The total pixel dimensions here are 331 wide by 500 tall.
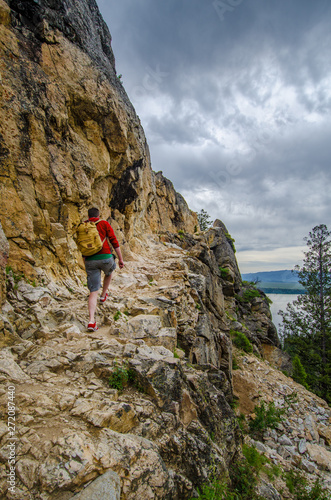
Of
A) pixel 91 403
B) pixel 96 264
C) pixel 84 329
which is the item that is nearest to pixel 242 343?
pixel 84 329

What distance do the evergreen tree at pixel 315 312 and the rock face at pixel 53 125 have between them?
23.0 m

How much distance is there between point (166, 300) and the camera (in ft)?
25.8

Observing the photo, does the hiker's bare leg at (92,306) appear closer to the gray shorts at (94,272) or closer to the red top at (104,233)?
the gray shorts at (94,272)

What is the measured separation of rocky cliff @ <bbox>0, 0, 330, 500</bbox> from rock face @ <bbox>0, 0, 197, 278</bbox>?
4 centimetres

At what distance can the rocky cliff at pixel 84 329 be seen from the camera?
2.44m

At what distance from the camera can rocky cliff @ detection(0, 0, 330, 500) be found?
2.44 metres

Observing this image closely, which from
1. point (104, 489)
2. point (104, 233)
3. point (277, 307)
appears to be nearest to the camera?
point (104, 489)

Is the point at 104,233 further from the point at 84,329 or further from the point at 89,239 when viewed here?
the point at 84,329

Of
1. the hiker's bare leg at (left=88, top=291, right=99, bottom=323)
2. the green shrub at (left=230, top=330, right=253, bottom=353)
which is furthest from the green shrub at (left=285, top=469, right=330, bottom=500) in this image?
the green shrub at (left=230, top=330, right=253, bottom=353)

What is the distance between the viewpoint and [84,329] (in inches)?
191

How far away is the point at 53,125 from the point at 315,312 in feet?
90.0

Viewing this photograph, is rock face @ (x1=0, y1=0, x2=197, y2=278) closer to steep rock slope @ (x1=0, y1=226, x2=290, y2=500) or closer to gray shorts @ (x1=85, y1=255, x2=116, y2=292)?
gray shorts @ (x1=85, y1=255, x2=116, y2=292)

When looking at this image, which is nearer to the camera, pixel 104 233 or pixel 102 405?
pixel 102 405

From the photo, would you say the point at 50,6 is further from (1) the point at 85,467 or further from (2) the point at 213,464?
(2) the point at 213,464
